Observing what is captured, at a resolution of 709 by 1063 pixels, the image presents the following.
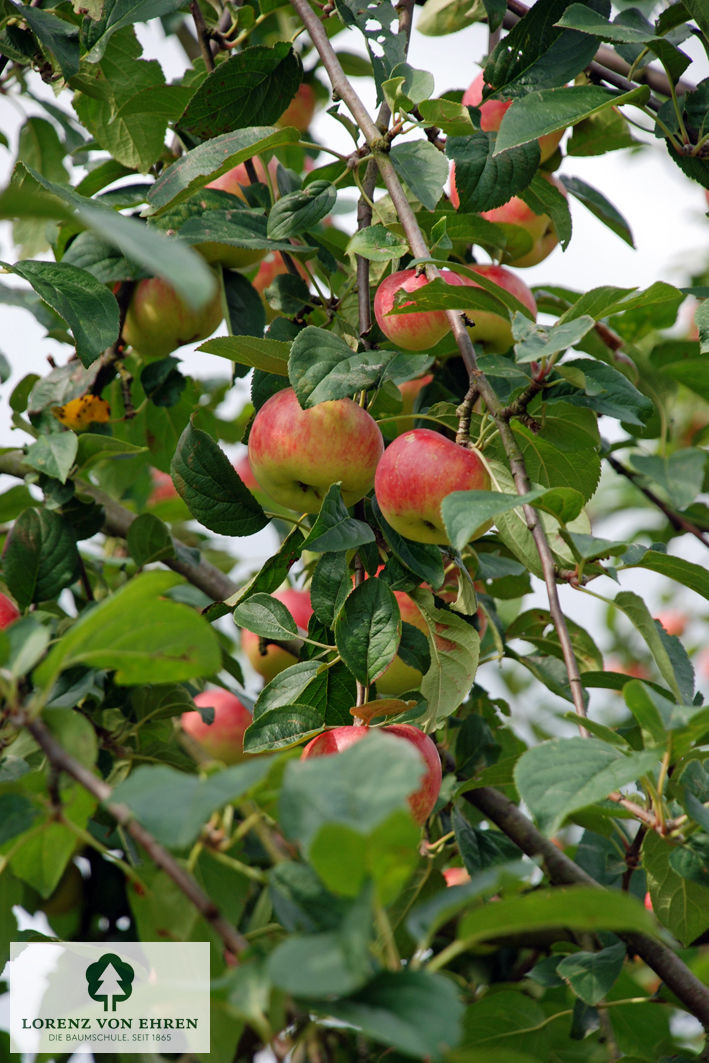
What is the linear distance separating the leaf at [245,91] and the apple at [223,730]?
1.00 metres

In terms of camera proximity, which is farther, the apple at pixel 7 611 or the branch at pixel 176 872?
the apple at pixel 7 611

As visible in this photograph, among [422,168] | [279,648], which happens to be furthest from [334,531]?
[279,648]

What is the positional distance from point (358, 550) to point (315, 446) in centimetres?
13

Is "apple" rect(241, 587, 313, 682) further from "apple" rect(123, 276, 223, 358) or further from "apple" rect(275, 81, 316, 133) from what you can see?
"apple" rect(275, 81, 316, 133)

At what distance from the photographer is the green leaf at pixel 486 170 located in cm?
115

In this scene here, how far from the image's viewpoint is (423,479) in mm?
985

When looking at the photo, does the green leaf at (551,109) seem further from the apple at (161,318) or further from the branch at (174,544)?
the branch at (174,544)

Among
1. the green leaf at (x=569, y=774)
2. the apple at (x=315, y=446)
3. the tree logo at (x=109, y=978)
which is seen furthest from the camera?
the apple at (x=315, y=446)

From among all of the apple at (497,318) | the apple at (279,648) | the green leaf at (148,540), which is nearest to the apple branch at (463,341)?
the apple at (497,318)

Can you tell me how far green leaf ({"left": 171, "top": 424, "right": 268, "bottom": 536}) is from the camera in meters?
1.14

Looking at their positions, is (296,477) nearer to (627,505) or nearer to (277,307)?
(277,307)

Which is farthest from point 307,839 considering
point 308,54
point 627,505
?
point 627,505

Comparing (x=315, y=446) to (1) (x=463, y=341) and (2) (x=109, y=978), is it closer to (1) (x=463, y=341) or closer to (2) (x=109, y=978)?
(1) (x=463, y=341)

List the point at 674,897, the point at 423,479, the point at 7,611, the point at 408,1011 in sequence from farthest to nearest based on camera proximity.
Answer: the point at 7,611
the point at 674,897
the point at 423,479
the point at 408,1011
